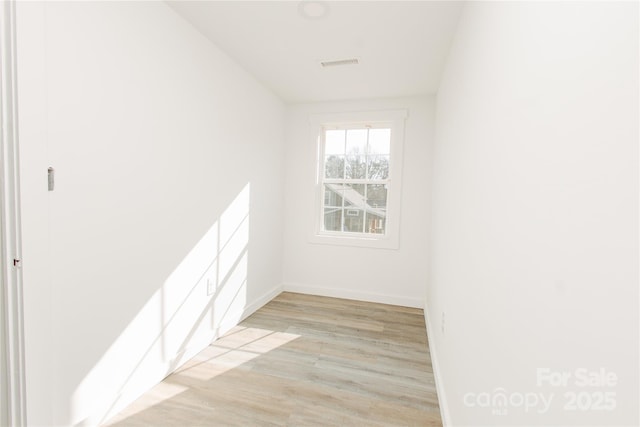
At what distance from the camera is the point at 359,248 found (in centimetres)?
372

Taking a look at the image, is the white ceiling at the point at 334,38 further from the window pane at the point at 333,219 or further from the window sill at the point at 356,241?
the window sill at the point at 356,241

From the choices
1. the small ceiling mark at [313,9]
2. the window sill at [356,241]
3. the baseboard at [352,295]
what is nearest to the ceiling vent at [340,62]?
the small ceiling mark at [313,9]

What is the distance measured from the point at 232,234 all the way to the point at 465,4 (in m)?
2.44

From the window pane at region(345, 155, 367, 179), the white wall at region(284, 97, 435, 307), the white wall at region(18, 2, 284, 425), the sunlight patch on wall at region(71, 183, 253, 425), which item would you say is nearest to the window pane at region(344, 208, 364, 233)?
the white wall at region(284, 97, 435, 307)

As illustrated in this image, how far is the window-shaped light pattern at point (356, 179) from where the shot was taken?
3.72 meters

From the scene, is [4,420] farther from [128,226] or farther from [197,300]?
[197,300]

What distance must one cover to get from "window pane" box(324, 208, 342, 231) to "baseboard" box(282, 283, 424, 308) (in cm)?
79

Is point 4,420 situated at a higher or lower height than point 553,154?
lower

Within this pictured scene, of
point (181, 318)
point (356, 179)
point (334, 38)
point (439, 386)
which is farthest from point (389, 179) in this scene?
point (181, 318)

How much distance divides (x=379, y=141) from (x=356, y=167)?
430mm

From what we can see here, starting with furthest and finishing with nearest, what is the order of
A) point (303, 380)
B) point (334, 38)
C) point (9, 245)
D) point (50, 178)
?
point (334, 38) → point (303, 380) → point (50, 178) → point (9, 245)

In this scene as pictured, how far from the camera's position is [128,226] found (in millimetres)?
1708

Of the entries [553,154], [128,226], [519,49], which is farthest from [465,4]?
[128,226]

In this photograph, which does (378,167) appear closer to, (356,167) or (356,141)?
(356,167)
